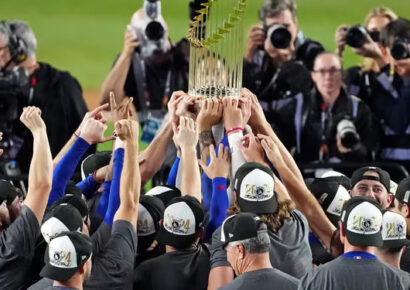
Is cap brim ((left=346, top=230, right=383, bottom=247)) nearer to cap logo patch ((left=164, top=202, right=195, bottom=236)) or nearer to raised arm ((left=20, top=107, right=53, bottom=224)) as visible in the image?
cap logo patch ((left=164, top=202, right=195, bottom=236))

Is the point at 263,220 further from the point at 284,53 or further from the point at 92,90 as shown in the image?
the point at 92,90

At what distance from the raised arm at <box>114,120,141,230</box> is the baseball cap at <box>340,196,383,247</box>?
1063 mm

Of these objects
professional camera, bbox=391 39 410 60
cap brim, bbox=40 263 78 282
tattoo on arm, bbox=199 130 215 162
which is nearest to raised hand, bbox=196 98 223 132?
tattoo on arm, bbox=199 130 215 162

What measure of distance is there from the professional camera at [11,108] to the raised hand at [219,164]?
423 cm

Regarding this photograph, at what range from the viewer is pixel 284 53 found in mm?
10125

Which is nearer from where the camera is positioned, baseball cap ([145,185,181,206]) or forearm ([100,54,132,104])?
baseball cap ([145,185,181,206])

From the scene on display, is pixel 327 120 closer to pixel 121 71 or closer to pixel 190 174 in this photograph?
pixel 121 71

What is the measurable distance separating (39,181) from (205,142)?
1138 mm

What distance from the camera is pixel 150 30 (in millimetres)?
9961

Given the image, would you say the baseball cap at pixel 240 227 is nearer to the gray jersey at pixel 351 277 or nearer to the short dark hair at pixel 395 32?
the gray jersey at pixel 351 277

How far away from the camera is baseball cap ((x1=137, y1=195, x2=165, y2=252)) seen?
18.8 feet

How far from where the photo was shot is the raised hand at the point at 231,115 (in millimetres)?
6008

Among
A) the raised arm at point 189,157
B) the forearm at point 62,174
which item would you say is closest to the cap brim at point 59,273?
the raised arm at point 189,157

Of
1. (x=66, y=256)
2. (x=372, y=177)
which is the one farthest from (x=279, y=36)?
(x=66, y=256)
